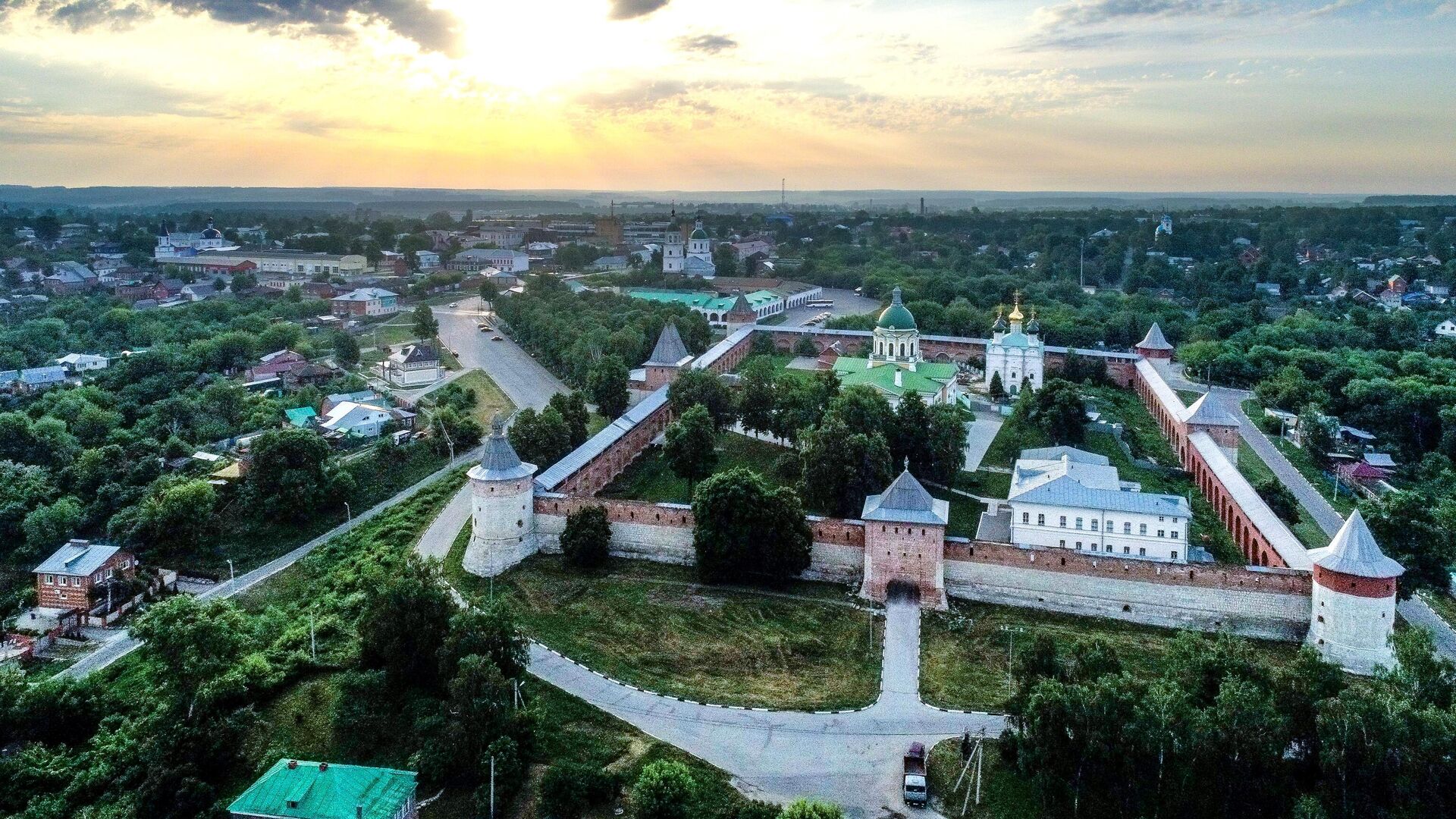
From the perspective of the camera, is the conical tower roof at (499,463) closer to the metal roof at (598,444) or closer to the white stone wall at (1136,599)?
the metal roof at (598,444)

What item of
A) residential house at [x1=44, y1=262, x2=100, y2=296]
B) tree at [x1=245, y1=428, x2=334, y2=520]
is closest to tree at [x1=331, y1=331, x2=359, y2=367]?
tree at [x1=245, y1=428, x2=334, y2=520]

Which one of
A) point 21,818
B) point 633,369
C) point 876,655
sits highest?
point 633,369

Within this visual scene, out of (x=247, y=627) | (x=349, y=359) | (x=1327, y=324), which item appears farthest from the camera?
(x=1327, y=324)

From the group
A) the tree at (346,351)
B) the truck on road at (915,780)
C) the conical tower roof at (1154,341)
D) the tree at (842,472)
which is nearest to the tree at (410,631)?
the truck on road at (915,780)

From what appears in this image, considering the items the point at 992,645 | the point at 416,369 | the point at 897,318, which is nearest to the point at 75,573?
the point at 416,369

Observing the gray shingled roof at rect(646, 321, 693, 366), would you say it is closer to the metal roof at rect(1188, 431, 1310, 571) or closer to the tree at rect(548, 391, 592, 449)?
the tree at rect(548, 391, 592, 449)

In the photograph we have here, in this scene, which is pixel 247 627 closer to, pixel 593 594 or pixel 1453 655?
pixel 593 594

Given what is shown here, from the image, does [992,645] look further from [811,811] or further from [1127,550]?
[811,811]

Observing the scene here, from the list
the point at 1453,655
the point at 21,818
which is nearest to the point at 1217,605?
the point at 1453,655
